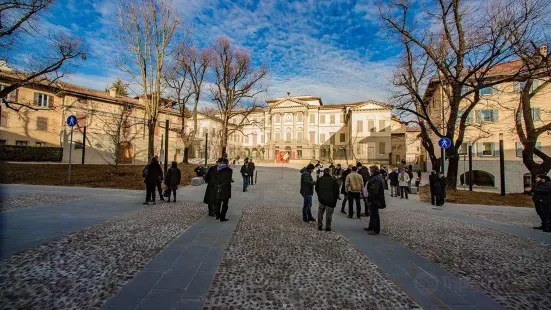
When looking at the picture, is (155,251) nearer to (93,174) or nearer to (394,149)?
(93,174)

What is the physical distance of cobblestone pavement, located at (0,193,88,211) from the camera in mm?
8641

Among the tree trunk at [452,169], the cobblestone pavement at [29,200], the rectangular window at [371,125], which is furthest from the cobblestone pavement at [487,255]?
the rectangular window at [371,125]

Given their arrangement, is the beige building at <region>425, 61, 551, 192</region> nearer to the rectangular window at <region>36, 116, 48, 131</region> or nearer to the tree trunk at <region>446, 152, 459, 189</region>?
the tree trunk at <region>446, 152, 459, 189</region>

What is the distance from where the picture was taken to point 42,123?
29688mm

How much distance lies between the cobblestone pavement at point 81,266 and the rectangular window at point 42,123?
104 feet

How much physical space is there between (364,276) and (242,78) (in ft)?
94.4

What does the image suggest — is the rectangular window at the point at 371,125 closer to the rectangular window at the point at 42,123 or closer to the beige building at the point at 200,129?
the beige building at the point at 200,129

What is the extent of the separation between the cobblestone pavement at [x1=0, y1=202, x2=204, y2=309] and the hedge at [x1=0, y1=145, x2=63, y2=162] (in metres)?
25.6

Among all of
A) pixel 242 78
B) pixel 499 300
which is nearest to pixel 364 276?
pixel 499 300

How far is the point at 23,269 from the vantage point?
12.7 ft

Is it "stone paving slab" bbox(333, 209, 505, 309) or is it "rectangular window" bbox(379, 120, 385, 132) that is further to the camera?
"rectangular window" bbox(379, 120, 385, 132)

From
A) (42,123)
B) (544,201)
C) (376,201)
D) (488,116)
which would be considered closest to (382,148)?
(488,116)

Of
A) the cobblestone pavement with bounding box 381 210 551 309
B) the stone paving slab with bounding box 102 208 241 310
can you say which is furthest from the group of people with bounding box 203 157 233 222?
the cobblestone pavement with bounding box 381 210 551 309

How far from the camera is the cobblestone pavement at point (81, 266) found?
314 centimetres
